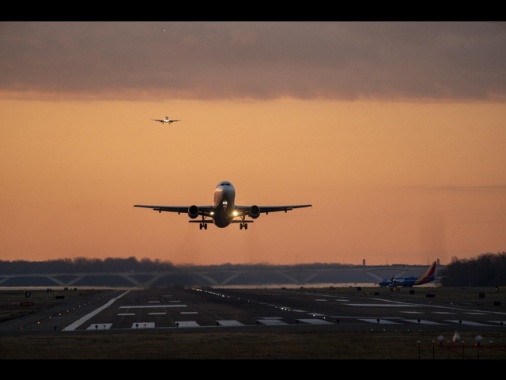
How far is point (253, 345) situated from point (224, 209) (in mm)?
59573

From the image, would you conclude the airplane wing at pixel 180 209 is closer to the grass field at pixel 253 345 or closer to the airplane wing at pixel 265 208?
the airplane wing at pixel 265 208

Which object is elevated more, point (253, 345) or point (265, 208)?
point (265, 208)

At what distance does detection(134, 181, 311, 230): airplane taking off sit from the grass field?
4668 centimetres

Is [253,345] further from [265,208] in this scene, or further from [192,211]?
[265,208]

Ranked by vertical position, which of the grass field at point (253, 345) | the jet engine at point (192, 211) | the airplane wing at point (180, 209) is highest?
the airplane wing at point (180, 209)

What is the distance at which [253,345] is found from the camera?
156ft

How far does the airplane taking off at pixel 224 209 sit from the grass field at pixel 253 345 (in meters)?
46.7


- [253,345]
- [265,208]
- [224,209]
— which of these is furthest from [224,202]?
[253,345]

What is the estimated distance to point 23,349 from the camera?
155 ft

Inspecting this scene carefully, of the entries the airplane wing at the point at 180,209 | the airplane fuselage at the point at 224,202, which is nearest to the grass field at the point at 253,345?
the airplane fuselage at the point at 224,202

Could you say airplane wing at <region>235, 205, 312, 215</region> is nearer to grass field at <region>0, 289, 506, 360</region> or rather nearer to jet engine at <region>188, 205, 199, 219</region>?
jet engine at <region>188, 205, 199, 219</region>

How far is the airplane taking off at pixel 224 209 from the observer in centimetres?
10619
